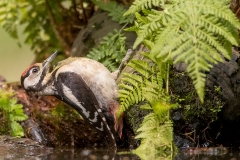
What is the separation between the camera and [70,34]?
6.13 metres

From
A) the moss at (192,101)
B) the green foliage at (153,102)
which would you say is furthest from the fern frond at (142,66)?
the moss at (192,101)

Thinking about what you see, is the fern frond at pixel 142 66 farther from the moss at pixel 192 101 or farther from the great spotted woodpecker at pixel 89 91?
the great spotted woodpecker at pixel 89 91

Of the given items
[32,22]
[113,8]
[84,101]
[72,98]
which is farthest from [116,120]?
[32,22]

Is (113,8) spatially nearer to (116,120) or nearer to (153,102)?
(116,120)

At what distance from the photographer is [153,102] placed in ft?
11.6

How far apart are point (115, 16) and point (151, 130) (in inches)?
75.7

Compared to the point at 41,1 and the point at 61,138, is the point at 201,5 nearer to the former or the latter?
the point at 61,138

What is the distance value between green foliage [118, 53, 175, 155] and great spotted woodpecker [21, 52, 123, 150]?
55cm

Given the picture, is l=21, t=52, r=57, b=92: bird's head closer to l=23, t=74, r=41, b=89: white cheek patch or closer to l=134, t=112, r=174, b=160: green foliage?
l=23, t=74, r=41, b=89: white cheek patch

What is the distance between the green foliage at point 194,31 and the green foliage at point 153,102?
413 mm

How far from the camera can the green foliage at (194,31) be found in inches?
115

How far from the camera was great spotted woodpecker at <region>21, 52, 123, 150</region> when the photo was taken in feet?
14.0

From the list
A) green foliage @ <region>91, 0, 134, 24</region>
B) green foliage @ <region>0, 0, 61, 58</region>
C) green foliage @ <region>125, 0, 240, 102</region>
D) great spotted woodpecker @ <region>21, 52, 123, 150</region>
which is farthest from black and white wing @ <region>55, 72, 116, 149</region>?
green foliage @ <region>0, 0, 61, 58</region>

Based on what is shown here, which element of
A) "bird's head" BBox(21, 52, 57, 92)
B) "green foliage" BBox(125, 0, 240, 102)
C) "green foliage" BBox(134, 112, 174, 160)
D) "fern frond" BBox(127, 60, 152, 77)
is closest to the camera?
"green foliage" BBox(125, 0, 240, 102)
